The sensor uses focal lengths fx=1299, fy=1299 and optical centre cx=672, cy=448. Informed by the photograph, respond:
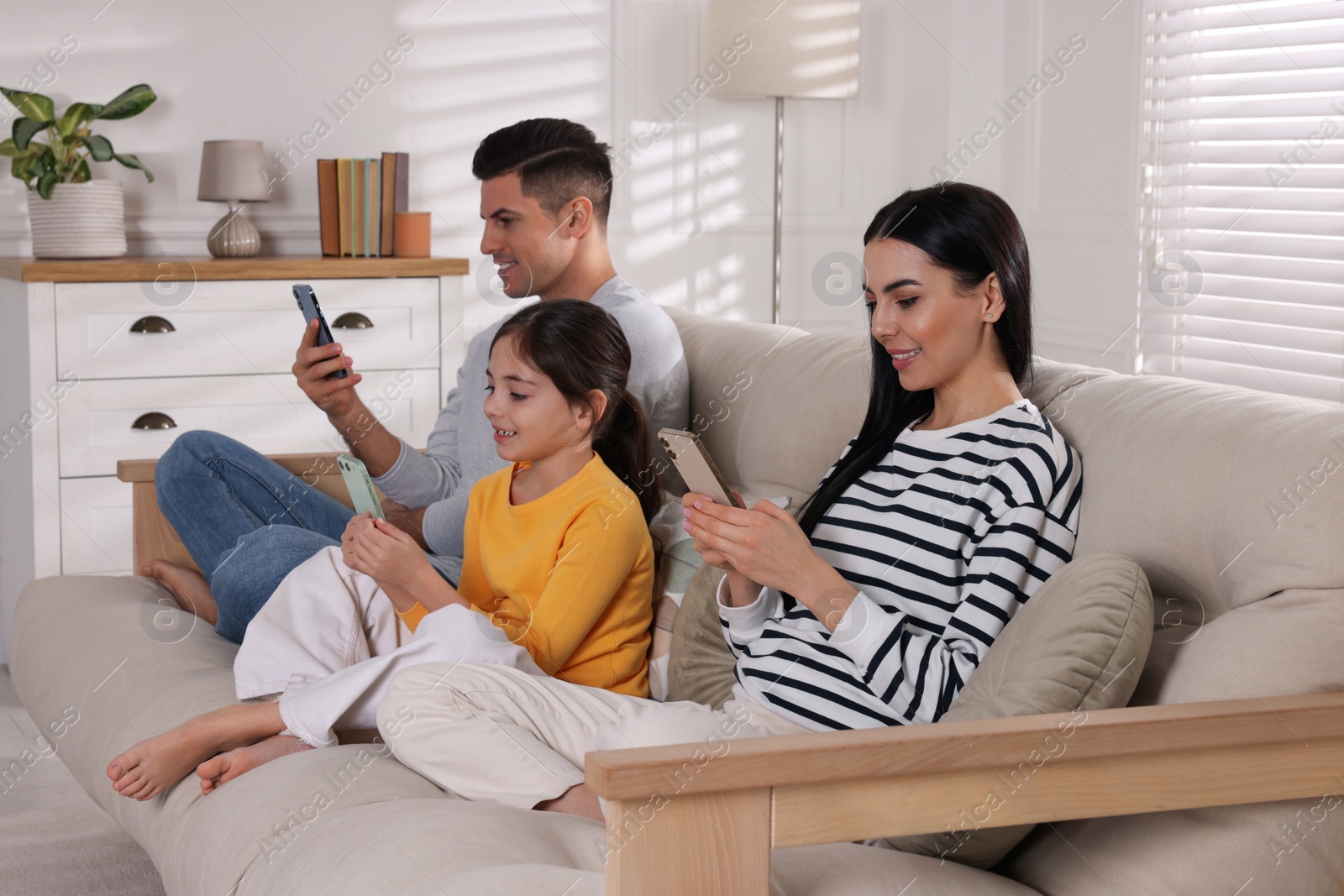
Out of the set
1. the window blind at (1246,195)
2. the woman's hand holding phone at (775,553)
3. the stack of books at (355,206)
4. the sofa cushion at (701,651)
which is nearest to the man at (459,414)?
the sofa cushion at (701,651)

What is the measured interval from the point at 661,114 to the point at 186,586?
2432mm

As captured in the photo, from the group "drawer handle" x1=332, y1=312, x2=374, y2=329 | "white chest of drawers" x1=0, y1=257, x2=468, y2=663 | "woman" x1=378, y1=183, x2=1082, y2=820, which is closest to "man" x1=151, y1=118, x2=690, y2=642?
"woman" x1=378, y1=183, x2=1082, y2=820

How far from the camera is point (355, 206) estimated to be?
3551mm

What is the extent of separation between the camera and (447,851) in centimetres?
122

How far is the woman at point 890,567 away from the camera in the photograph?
1398mm

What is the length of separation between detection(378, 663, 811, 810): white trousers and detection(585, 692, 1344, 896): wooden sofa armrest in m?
0.35

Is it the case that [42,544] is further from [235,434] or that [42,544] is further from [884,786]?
[884,786]

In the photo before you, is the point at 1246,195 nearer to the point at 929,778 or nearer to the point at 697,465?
the point at 697,465

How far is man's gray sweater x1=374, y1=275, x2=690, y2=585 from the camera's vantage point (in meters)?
2.17

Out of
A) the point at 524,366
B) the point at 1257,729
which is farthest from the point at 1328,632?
the point at 524,366

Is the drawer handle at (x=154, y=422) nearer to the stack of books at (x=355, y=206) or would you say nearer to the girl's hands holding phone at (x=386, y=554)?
the stack of books at (x=355, y=206)

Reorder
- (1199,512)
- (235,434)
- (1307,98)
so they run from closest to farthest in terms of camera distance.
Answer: (1199,512) → (1307,98) → (235,434)

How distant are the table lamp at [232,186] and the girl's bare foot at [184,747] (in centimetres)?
216

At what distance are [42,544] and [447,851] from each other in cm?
233
